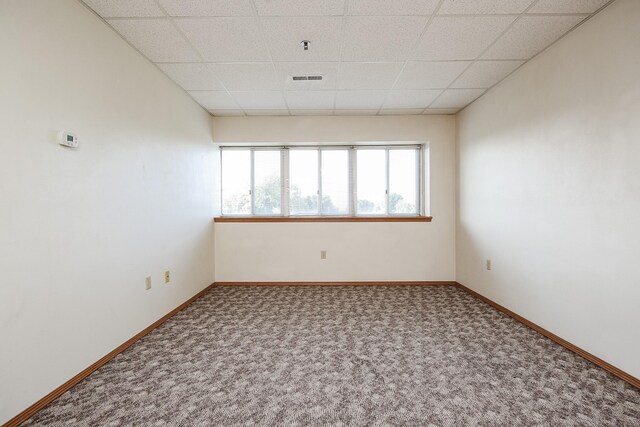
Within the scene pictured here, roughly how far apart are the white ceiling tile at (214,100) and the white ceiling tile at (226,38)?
0.86 metres

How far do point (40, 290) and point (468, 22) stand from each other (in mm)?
3377

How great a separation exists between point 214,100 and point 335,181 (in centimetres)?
209

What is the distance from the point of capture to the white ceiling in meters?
2.11

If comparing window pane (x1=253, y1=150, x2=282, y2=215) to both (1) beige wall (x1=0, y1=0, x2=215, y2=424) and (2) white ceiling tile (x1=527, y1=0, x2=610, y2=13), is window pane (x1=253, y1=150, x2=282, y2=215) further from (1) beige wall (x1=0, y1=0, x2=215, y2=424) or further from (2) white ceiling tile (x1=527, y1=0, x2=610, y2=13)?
(2) white ceiling tile (x1=527, y1=0, x2=610, y2=13)

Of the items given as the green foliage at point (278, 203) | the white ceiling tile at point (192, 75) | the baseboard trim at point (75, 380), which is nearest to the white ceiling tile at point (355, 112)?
the green foliage at point (278, 203)

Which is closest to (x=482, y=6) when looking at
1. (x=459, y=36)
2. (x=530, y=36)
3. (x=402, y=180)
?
(x=459, y=36)

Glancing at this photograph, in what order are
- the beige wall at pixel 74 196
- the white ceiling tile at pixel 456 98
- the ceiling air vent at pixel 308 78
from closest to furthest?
1. the beige wall at pixel 74 196
2. the ceiling air vent at pixel 308 78
3. the white ceiling tile at pixel 456 98

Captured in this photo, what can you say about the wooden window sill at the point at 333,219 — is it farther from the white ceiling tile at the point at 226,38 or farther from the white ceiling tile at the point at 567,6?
the white ceiling tile at the point at 567,6

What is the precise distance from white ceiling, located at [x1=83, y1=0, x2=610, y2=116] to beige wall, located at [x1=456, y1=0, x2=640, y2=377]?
29 centimetres

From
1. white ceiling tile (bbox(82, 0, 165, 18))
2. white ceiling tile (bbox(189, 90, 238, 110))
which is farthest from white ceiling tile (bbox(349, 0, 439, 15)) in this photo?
white ceiling tile (bbox(189, 90, 238, 110))

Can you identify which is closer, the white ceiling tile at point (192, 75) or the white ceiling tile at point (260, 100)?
the white ceiling tile at point (192, 75)

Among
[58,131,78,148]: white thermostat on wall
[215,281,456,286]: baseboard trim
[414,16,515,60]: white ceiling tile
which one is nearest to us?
[58,131,78,148]: white thermostat on wall

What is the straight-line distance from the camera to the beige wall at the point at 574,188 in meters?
1.98

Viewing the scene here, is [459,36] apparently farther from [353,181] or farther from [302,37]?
[353,181]
